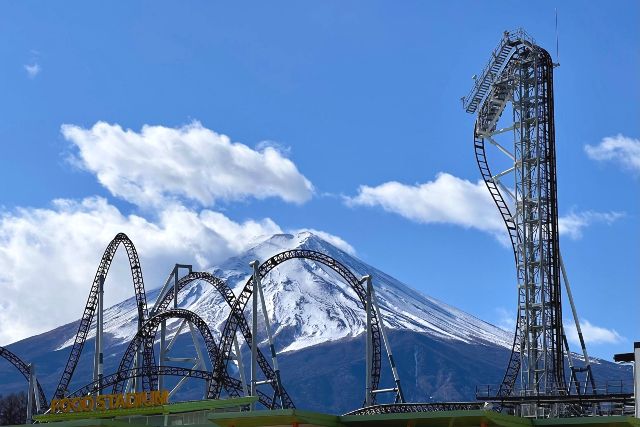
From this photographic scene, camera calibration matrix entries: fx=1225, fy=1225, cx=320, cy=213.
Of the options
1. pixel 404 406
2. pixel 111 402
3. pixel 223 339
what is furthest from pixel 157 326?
pixel 404 406

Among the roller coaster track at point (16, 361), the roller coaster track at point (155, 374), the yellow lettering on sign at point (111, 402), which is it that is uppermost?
the roller coaster track at point (16, 361)

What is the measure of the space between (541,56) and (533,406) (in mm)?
22556

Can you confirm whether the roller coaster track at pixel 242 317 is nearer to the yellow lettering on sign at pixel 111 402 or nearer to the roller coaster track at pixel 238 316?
the roller coaster track at pixel 238 316

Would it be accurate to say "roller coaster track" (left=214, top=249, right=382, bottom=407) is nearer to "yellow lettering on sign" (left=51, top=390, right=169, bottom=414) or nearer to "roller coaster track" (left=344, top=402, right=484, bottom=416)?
"roller coaster track" (left=344, top=402, right=484, bottom=416)

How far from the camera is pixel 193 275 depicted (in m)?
83.0

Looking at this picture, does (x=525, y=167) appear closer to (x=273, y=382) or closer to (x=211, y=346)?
(x=273, y=382)

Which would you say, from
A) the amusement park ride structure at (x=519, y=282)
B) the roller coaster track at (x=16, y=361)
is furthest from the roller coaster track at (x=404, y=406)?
the roller coaster track at (x=16, y=361)

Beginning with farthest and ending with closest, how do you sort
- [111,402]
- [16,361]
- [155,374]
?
[16,361] → [155,374] → [111,402]

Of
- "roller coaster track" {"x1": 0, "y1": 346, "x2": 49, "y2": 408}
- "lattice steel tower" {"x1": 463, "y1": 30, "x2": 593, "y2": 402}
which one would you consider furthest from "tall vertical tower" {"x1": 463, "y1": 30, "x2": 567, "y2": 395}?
"roller coaster track" {"x1": 0, "y1": 346, "x2": 49, "y2": 408}

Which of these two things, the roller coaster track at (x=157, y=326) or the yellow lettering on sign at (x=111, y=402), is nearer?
the yellow lettering on sign at (x=111, y=402)

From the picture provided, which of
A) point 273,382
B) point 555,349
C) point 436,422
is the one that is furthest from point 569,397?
point 273,382

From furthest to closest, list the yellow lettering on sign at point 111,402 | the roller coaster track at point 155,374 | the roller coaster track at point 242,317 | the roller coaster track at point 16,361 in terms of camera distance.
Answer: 1. the roller coaster track at point 16,361
2. the roller coaster track at point 242,317
3. the roller coaster track at point 155,374
4. the yellow lettering on sign at point 111,402

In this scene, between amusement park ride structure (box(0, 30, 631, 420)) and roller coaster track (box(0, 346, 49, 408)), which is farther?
roller coaster track (box(0, 346, 49, 408))

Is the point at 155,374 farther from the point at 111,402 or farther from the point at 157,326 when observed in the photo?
the point at 111,402
